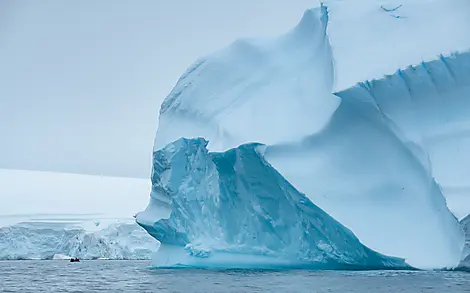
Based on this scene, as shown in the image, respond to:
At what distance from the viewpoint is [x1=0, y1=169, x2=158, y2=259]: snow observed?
2831 cm

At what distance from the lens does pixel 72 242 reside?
94.1 feet

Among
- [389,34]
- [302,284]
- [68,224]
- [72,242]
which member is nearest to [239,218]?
[302,284]

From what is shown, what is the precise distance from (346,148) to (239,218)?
9.95ft

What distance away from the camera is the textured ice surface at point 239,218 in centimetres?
1087

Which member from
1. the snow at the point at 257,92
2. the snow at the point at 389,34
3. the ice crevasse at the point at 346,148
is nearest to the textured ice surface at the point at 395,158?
the ice crevasse at the point at 346,148

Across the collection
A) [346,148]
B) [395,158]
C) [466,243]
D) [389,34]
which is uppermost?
[389,34]

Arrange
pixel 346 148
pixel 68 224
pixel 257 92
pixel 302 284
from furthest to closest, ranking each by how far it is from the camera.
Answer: pixel 68 224 < pixel 257 92 < pixel 346 148 < pixel 302 284

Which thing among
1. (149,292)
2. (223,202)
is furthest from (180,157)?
(149,292)

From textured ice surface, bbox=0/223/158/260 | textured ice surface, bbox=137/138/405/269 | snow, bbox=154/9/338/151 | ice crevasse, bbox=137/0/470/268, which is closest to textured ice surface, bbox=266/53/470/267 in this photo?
ice crevasse, bbox=137/0/470/268

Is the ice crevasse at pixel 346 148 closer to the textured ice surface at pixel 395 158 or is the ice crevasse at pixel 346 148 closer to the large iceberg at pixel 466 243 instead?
the textured ice surface at pixel 395 158

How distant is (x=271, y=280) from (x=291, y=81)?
16.0ft

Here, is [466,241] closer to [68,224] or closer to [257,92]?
[257,92]

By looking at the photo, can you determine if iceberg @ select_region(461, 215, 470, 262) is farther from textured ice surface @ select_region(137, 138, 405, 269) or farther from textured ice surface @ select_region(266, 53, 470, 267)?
textured ice surface @ select_region(137, 138, 405, 269)

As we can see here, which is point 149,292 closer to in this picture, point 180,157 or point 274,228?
point 274,228
